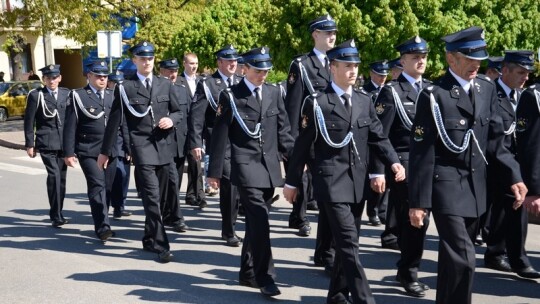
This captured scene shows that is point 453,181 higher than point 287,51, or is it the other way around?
point 287,51

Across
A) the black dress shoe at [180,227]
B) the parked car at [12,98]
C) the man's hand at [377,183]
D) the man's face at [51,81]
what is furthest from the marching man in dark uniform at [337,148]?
the parked car at [12,98]

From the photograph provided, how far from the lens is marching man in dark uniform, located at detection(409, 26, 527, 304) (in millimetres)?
5629

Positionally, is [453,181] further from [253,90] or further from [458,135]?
[253,90]

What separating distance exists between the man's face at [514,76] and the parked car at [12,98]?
2659cm

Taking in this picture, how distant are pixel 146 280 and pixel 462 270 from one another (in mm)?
3250

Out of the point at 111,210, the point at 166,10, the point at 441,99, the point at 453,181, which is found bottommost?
the point at 111,210

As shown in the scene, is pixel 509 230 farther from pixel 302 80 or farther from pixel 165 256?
pixel 165 256

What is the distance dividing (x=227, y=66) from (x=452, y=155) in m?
4.97

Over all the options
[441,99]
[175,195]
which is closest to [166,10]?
[175,195]

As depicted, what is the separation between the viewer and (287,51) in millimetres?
18281

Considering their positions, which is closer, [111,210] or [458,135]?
[458,135]

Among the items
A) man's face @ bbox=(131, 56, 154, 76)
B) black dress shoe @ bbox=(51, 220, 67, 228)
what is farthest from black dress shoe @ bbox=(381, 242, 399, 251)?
black dress shoe @ bbox=(51, 220, 67, 228)

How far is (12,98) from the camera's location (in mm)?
32062

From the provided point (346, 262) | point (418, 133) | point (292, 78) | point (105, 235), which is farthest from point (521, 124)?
point (105, 235)
